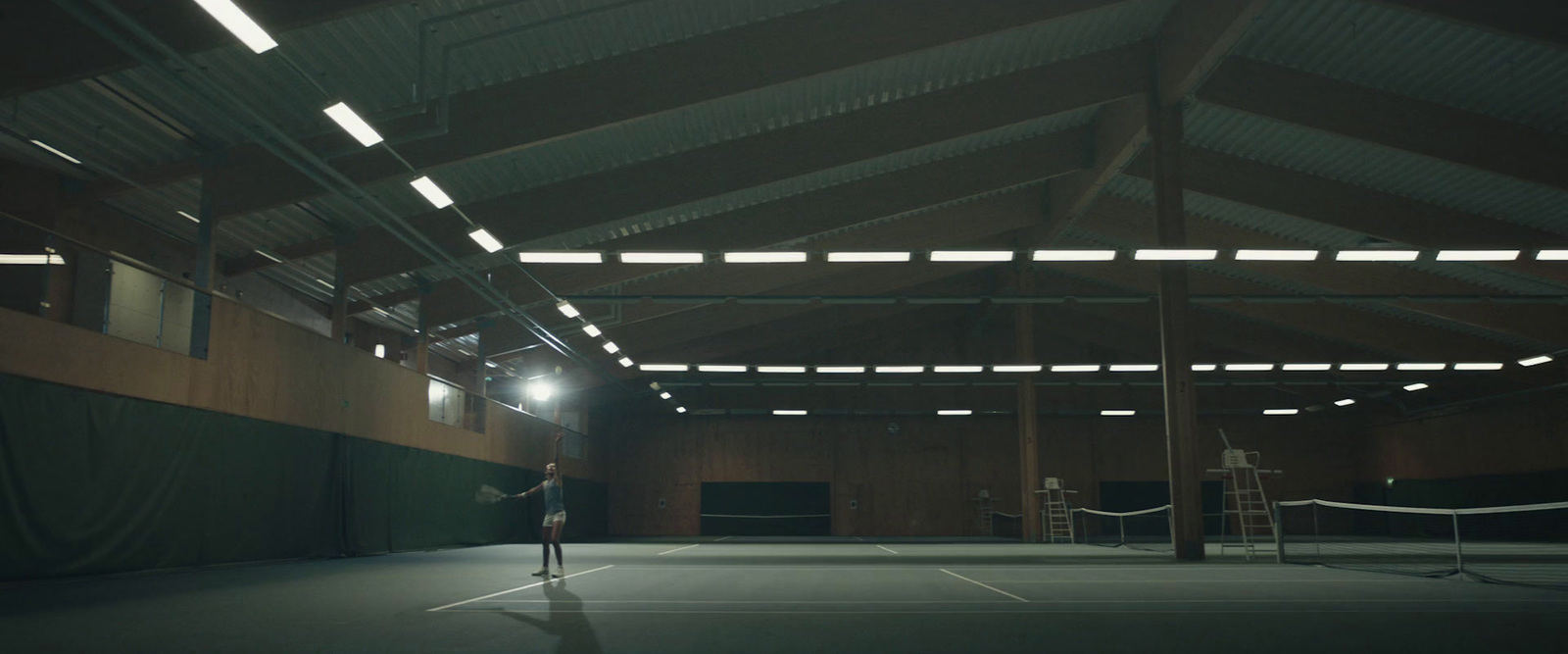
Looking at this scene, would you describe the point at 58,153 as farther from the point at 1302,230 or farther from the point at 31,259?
the point at 1302,230

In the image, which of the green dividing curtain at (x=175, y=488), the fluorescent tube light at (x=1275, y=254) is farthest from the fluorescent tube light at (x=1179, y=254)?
the green dividing curtain at (x=175, y=488)

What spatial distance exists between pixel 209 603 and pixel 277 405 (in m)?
8.74

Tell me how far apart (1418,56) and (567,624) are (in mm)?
15871

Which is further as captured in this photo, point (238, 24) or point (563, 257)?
point (563, 257)

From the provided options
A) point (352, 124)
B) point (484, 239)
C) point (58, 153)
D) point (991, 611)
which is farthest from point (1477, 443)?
point (58, 153)

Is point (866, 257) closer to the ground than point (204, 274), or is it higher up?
higher up

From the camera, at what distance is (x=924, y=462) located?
4266 cm

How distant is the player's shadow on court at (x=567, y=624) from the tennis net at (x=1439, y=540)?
8.89 metres

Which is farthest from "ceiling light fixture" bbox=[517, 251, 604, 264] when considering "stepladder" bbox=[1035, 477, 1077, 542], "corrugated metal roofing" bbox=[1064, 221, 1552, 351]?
"stepladder" bbox=[1035, 477, 1077, 542]

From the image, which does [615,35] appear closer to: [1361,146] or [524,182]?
[524,182]

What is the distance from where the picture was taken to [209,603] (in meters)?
10.3

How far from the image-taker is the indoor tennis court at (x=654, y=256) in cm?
1052

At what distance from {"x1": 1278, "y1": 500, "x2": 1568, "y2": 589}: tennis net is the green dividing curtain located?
15.2 meters

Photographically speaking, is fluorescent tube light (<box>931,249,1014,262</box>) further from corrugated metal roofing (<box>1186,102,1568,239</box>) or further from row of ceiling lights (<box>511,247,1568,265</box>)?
corrugated metal roofing (<box>1186,102,1568,239</box>)
